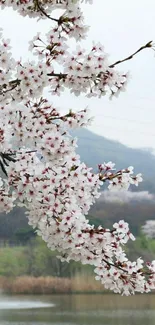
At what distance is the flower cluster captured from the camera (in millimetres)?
2646

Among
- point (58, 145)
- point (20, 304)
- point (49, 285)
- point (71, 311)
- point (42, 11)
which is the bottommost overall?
point (58, 145)

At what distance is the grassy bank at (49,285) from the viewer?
14.5 meters

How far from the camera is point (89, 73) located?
8.62 ft

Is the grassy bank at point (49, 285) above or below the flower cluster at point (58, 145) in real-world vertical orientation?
above

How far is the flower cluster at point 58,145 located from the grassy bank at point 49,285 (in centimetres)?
1172

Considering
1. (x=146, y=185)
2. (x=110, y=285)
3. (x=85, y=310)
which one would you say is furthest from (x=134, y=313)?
(x=110, y=285)

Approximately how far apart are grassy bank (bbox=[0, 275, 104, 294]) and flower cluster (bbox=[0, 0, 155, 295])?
38.4 feet

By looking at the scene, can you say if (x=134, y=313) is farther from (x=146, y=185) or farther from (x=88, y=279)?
(x=146, y=185)

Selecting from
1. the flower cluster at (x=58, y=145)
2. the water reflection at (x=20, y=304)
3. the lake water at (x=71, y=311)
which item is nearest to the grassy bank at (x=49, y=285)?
the lake water at (x=71, y=311)

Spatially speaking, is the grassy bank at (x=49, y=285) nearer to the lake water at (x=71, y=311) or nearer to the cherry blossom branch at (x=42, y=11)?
the lake water at (x=71, y=311)

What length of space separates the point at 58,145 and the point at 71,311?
1277 centimetres

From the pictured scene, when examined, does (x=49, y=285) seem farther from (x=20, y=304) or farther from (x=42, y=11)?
(x=42, y=11)

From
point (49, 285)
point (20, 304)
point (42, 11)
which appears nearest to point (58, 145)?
point (42, 11)

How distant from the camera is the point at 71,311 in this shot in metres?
14.9
